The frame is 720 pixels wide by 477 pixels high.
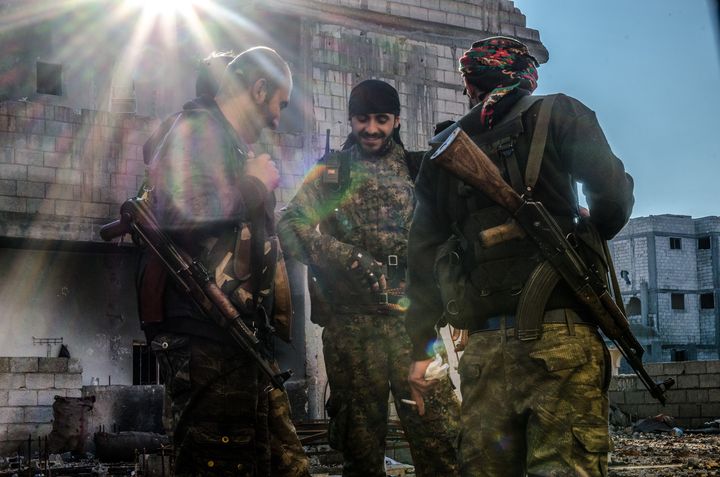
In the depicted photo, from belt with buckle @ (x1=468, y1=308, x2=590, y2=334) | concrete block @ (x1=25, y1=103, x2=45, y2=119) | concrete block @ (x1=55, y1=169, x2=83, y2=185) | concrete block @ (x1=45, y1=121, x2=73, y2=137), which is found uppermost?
concrete block @ (x1=25, y1=103, x2=45, y2=119)

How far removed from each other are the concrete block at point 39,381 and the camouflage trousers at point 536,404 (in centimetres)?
858

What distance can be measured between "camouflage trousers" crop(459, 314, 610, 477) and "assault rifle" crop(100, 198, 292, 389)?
0.89 m

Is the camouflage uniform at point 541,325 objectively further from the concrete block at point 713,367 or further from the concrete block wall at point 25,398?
the concrete block at point 713,367

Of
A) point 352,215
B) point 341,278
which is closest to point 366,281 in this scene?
→ point 341,278

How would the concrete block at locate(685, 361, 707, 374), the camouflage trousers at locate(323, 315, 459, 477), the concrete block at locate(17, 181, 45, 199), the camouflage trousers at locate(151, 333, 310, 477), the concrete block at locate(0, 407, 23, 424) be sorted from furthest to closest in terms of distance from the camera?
1. the concrete block at locate(685, 361, 707, 374)
2. the concrete block at locate(17, 181, 45, 199)
3. the concrete block at locate(0, 407, 23, 424)
4. the camouflage trousers at locate(323, 315, 459, 477)
5. the camouflage trousers at locate(151, 333, 310, 477)

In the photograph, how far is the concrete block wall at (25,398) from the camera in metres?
10.8

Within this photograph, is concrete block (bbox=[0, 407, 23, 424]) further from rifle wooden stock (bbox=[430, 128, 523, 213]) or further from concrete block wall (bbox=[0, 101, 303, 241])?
rifle wooden stock (bbox=[430, 128, 523, 213])

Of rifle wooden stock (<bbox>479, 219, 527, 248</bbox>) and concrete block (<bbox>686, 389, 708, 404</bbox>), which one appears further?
concrete block (<bbox>686, 389, 708, 404</bbox>)

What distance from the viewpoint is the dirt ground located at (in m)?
8.32

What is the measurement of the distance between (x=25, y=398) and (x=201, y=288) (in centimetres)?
794

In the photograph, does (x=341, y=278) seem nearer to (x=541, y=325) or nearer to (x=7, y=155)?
(x=541, y=325)

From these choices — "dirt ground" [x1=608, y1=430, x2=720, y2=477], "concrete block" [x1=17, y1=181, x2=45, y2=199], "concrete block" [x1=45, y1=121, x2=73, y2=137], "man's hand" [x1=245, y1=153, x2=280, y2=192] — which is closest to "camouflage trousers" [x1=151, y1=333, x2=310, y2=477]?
"man's hand" [x1=245, y1=153, x2=280, y2=192]

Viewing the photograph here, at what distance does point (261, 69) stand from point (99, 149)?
9.41 meters

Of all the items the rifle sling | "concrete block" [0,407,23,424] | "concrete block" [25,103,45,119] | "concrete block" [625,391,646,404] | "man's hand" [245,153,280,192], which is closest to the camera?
the rifle sling
